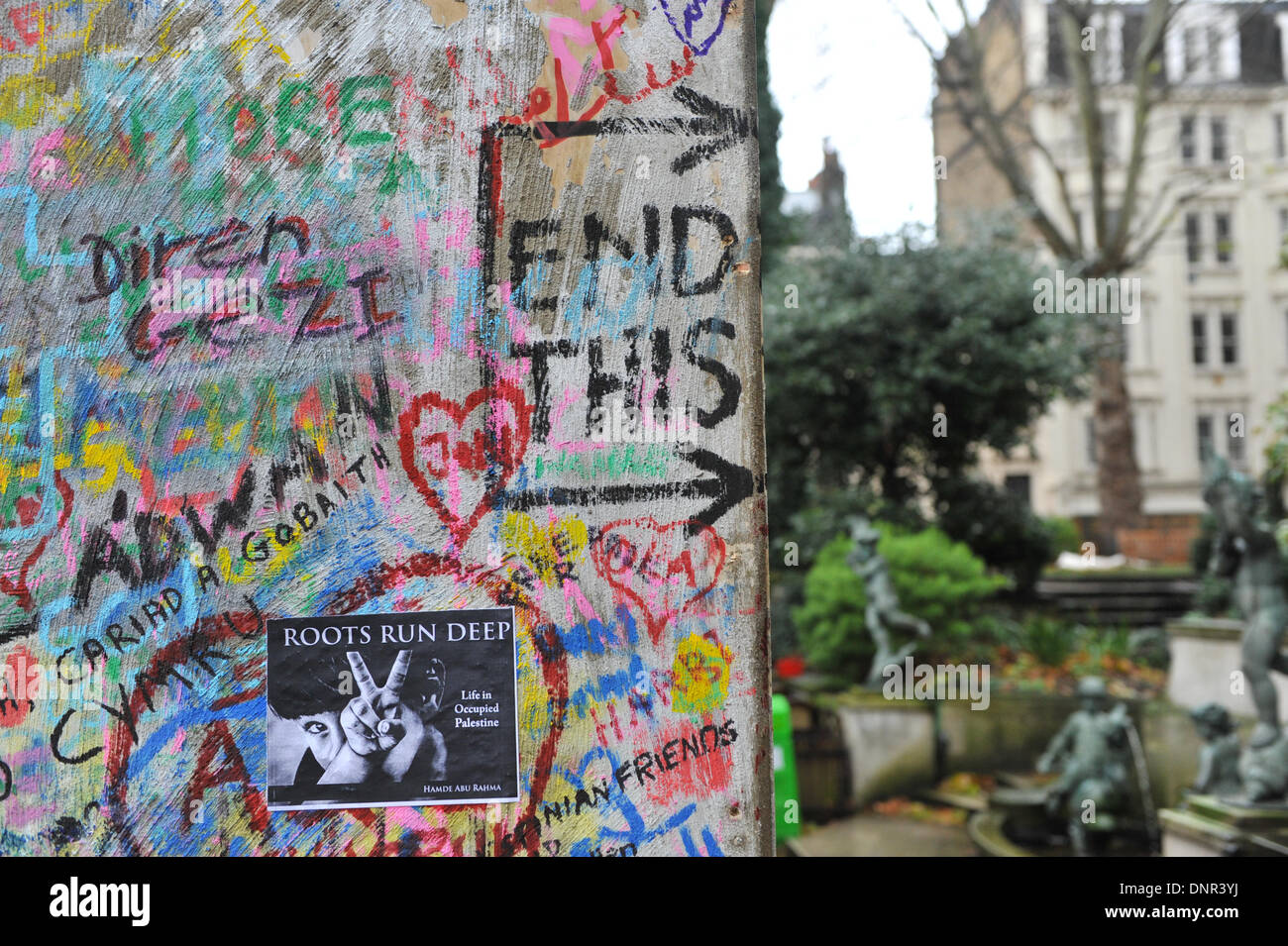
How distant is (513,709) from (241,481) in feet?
1.86

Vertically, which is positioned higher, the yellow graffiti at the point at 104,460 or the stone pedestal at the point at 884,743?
the yellow graffiti at the point at 104,460

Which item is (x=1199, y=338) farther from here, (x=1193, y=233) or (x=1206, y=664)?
(x=1206, y=664)

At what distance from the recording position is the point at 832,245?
1438 centimetres

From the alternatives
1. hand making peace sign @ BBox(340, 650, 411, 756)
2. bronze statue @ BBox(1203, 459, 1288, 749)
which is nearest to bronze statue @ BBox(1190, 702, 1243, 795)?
bronze statue @ BBox(1203, 459, 1288, 749)

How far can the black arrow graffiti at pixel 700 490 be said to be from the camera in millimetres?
1662

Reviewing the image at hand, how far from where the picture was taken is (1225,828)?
6090 millimetres

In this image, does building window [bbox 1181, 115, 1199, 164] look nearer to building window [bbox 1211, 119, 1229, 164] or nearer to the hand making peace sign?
building window [bbox 1211, 119, 1229, 164]

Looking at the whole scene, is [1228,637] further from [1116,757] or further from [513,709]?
[513,709]

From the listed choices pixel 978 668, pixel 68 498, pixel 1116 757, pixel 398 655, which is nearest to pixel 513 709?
pixel 398 655

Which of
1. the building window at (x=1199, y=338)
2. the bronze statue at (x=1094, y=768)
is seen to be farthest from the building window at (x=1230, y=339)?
the bronze statue at (x=1094, y=768)

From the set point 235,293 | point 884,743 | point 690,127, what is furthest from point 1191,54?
point 235,293
